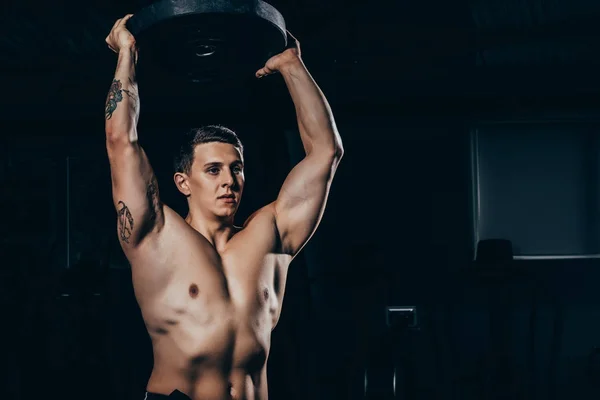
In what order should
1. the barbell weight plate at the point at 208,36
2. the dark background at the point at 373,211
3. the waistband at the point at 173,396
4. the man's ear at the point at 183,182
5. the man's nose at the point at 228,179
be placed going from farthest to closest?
1. the dark background at the point at 373,211
2. the man's ear at the point at 183,182
3. the man's nose at the point at 228,179
4. the waistband at the point at 173,396
5. the barbell weight plate at the point at 208,36

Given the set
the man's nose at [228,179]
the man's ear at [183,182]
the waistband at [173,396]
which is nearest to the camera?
the waistband at [173,396]

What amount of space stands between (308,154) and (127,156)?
0.67m

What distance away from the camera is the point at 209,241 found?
2.61m

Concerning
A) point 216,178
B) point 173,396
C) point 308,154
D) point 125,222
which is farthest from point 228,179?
point 173,396

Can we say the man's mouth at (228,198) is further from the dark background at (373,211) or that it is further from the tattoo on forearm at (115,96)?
the dark background at (373,211)

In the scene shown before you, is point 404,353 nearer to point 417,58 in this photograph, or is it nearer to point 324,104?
point 417,58

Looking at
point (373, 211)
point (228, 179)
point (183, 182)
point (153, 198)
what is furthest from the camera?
point (373, 211)

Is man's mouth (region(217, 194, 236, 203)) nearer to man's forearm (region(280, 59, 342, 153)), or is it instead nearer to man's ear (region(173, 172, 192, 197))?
man's ear (region(173, 172, 192, 197))

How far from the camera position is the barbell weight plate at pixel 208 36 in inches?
90.4

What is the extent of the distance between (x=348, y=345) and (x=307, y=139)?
3.65 meters

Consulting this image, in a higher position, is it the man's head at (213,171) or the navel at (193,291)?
the man's head at (213,171)

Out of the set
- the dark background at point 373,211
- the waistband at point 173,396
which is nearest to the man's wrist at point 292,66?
the waistband at point 173,396

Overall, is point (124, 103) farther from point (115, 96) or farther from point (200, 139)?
point (200, 139)

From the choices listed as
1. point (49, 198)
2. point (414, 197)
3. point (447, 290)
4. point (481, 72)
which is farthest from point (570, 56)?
point (49, 198)
